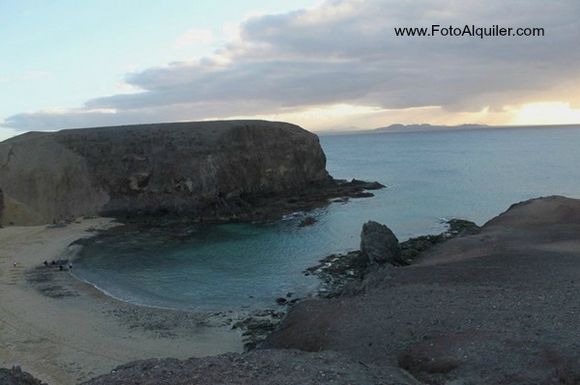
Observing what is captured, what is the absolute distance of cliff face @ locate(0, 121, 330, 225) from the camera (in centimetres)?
5769

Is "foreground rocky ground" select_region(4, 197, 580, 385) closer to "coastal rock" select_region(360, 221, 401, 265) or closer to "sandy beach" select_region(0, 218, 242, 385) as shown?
"sandy beach" select_region(0, 218, 242, 385)

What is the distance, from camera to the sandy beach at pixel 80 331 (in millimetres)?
20500

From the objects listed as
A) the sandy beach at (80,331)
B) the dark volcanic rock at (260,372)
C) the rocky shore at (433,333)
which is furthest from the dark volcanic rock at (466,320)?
the sandy beach at (80,331)

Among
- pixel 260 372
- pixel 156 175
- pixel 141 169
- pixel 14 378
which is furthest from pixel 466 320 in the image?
pixel 141 169

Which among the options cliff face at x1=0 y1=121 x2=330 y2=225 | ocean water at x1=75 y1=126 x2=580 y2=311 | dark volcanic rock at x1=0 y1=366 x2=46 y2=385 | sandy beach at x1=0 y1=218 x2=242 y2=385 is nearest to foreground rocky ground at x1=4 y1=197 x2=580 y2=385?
dark volcanic rock at x1=0 y1=366 x2=46 y2=385

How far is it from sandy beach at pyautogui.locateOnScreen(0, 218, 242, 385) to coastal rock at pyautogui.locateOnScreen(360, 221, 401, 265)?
12.6 m

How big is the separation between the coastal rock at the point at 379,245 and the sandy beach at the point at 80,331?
12624 millimetres

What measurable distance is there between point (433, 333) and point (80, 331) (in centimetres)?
1571

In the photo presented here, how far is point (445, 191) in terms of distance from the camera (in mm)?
74062

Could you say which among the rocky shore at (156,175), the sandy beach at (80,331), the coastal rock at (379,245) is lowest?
the sandy beach at (80,331)

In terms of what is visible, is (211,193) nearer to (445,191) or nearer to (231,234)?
(231,234)

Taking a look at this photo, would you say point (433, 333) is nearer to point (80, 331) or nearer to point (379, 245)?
point (80, 331)

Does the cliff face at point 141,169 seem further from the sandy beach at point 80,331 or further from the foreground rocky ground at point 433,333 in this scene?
the foreground rocky ground at point 433,333

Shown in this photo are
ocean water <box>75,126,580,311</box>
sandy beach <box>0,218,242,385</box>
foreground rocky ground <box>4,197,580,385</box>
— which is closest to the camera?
foreground rocky ground <box>4,197,580,385</box>
